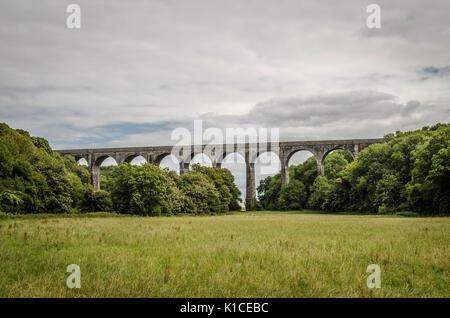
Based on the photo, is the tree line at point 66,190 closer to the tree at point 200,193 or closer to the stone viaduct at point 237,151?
the tree at point 200,193

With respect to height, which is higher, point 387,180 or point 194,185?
point 387,180

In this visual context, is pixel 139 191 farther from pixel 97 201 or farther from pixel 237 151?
pixel 237 151

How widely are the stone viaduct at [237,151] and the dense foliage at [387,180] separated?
4534mm

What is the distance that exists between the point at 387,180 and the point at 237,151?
32.0m

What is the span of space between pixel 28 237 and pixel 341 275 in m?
9.51

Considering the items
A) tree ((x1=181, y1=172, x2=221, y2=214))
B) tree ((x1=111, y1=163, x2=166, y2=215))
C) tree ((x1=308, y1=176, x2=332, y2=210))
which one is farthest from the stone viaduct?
tree ((x1=111, y1=163, x2=166, y2=215))

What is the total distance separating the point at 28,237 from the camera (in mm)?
11672

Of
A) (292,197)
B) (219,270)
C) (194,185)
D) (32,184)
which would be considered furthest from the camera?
(292,197)

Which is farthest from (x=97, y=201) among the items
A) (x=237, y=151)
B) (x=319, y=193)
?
(x=237, y=151)

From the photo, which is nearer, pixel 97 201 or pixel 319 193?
pixel 97 201

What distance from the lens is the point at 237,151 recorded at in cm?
6912

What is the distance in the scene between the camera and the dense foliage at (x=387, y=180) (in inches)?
1236

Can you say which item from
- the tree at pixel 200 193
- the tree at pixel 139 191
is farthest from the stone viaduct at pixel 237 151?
the tree at pixel 139 191
